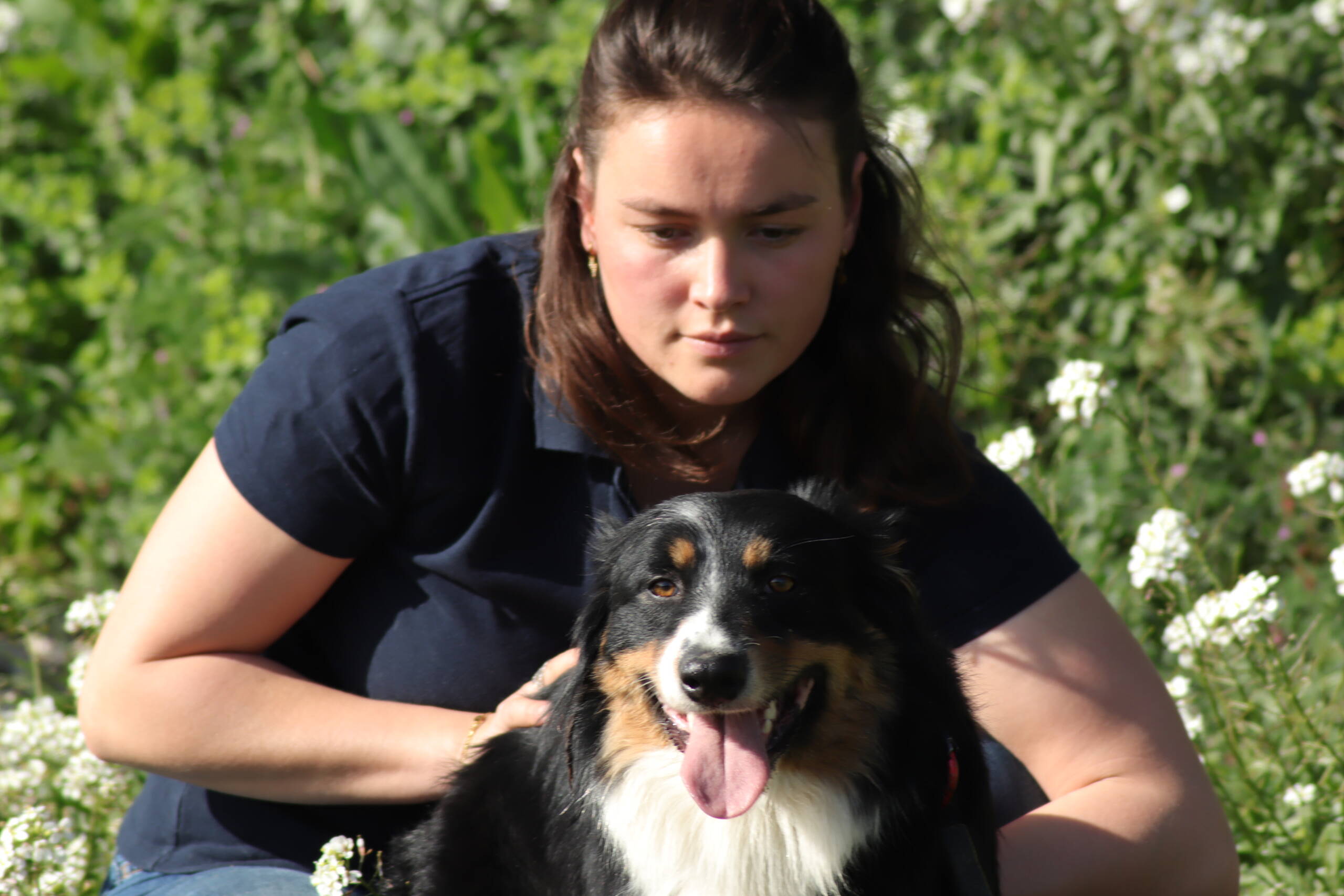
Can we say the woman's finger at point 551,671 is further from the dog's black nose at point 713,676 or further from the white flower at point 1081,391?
the white flower at point 1081,391

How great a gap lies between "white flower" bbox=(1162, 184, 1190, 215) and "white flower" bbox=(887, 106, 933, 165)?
76 centimetres

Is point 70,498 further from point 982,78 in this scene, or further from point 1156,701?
point 1156,701

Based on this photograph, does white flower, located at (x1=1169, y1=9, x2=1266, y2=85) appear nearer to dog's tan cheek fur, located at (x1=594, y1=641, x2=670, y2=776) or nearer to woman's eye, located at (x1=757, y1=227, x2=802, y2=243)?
woman's eye, located at (x1=757, y1=227, x2=802, y2=243)

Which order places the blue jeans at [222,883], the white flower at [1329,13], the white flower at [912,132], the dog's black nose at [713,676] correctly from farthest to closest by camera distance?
the white flower at [912,132], the white flower at [1329,13], the blue jeans at [222,883], the dog's black nose at [713,676]

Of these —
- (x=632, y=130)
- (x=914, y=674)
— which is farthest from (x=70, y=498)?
(x=914, y=674)

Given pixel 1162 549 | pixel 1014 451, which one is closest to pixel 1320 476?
pixel 1162 549

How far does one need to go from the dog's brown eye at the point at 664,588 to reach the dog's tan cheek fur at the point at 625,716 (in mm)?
93

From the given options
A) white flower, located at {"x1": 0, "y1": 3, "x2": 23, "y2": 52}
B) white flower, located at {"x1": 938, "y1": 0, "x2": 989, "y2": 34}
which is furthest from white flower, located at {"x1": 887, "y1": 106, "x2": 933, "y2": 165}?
white flower, located at {"x1": 0, "y1": 3, "x2": 23, "y2": 52}

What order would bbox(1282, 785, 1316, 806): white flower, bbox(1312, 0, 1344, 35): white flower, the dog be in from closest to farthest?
1. the dog
2. bbox(1282, 785, 1316, 806): white flower
3. bbox(1312, 0, 1344, 35): white flower

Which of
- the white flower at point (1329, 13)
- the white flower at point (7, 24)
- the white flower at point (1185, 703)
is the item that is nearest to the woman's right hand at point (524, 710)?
the white flower at point (1185, 703)

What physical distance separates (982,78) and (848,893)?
3300 millimetres

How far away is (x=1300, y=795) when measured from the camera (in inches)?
97.7

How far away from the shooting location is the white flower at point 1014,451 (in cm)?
276

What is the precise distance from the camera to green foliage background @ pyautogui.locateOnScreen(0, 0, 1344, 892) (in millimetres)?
4031
